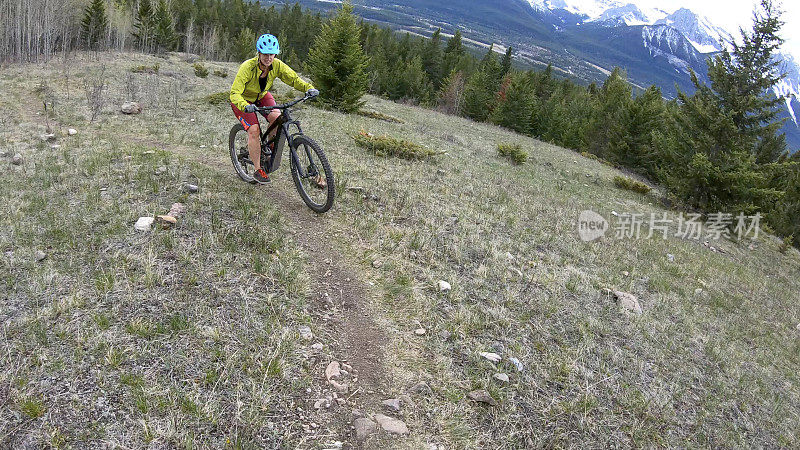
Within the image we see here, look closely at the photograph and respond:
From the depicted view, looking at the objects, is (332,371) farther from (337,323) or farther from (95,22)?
(95,22)

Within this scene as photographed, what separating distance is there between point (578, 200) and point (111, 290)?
12806mm

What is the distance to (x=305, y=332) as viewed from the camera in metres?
4.27

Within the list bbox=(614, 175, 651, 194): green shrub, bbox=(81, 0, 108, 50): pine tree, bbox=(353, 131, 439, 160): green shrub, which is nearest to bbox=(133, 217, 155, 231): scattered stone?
bbox=(353, 131, 439, 160): green shrub

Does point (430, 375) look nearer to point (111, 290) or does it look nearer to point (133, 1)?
point (111, 290)

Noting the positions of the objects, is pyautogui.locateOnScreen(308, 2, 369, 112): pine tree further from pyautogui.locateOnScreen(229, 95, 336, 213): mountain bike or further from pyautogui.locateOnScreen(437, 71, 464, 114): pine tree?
pyautogui.locateOnScreen(437, 71, 464, 114): pine tree

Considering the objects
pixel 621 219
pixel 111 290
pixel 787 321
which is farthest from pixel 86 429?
pixel 621 219

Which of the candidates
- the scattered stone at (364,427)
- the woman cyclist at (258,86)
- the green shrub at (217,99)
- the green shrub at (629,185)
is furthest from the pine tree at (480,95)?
the scattered stone at (364,427)

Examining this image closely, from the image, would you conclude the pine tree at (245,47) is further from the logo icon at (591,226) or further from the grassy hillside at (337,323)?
the logo icon at (591,226)

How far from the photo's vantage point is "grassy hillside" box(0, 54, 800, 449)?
3309 mm

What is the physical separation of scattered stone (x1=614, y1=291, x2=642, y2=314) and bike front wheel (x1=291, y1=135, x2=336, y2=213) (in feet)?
16.3

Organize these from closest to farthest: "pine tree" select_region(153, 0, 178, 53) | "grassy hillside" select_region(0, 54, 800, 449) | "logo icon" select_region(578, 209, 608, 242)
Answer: "grassy hillside" select_region(0, 54, 800, 449) → "logo icon" select_region(578, 209, 608, 242) → "pine tree" select_region(153, 0, 178, 53)

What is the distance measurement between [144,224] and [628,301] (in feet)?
24.0

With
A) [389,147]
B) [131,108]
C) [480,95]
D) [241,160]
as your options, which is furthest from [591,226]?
A: [480,95]

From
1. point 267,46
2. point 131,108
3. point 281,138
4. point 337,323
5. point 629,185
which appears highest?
point 267,46
